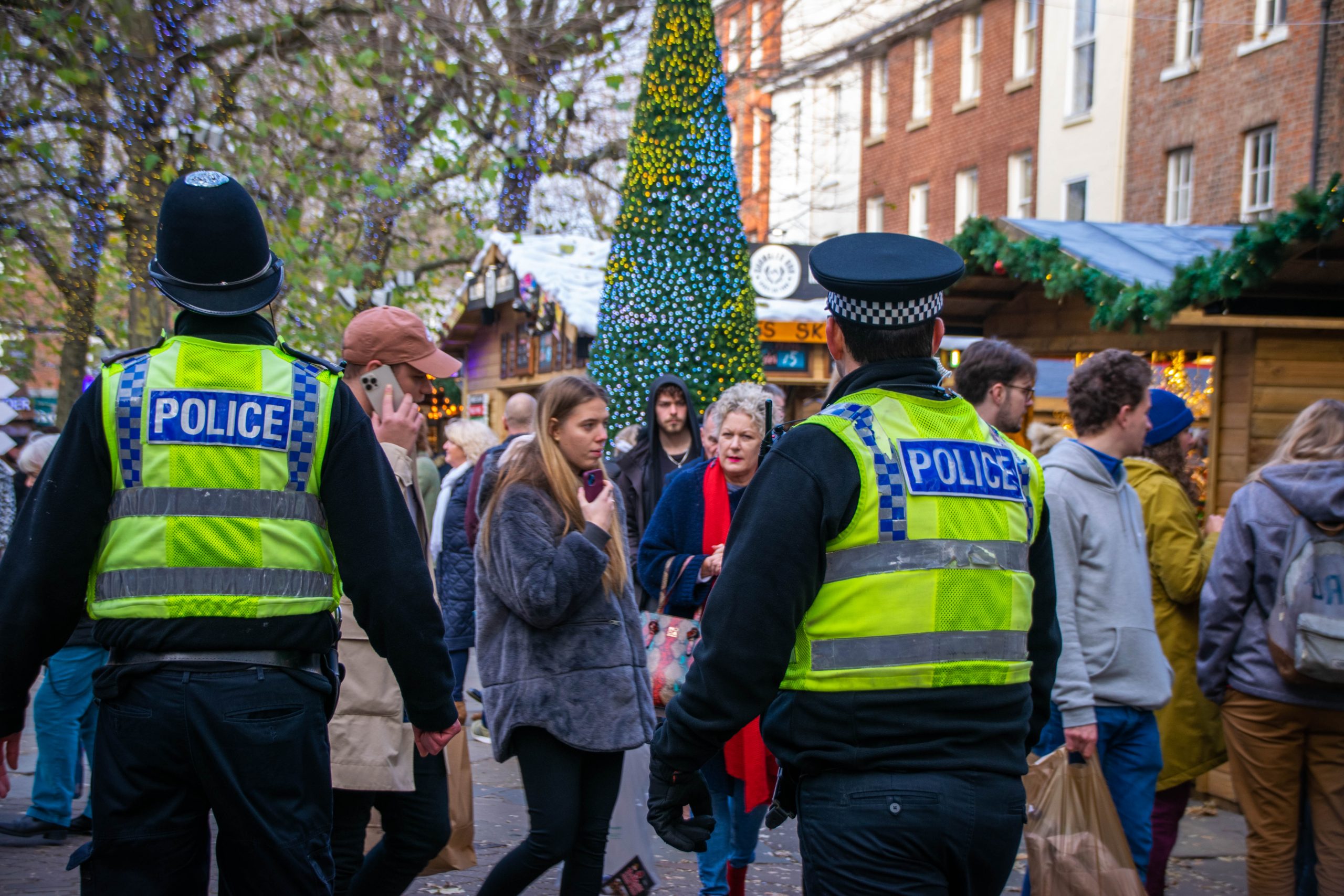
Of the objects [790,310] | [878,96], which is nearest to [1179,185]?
[790,310]

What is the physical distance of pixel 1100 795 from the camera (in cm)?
371

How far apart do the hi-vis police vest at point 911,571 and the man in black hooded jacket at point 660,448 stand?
4453mm

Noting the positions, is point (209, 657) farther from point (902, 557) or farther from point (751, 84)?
point (751, 84)

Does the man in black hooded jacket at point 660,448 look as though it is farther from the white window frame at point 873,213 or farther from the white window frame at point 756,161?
the white window frame at point 873,213

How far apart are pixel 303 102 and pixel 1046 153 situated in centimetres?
1433

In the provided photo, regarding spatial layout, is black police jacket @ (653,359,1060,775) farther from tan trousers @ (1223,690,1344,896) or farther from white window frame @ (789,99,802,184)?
A: white window frame @ (789,99,802,184)

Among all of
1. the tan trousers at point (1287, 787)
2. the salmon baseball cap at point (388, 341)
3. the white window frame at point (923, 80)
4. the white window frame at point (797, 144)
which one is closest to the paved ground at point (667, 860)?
the tan trousers at point (1287, 787)

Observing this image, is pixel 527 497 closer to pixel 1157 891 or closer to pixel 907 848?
pixel 907 848

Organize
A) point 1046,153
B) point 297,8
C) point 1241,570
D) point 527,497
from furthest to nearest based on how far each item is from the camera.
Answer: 1. point 1046,153
2. point 297,8
3. point 1241,570
4. point 527,497

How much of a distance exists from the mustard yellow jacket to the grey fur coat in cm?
210

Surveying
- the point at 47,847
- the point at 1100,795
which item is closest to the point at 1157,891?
the point at 1100,795

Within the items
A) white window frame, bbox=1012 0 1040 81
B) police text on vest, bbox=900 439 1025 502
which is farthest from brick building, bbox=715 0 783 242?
police text on vest, bbox=900 439 1025 502

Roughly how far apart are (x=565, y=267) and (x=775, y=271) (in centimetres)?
271

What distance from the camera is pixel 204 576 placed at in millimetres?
2555
